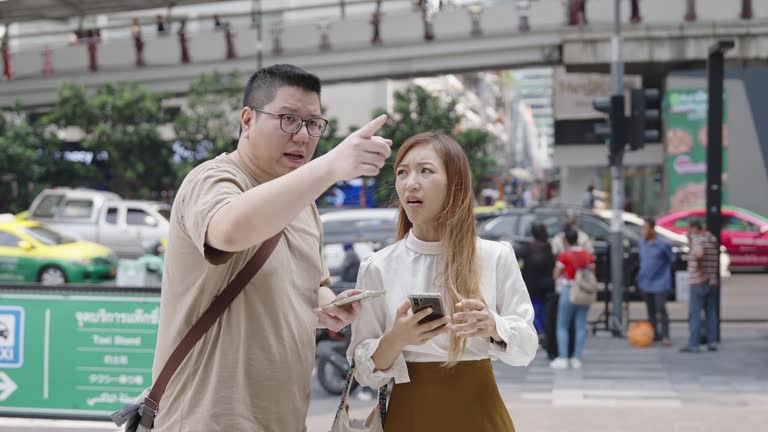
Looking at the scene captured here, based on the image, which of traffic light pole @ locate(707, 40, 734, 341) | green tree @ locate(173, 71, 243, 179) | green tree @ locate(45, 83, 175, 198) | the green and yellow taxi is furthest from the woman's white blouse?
green tree @ locate(45, 83, 175, 198)

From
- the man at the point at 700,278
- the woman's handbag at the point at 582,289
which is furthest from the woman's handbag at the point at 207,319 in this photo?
the man at the point at 700,278

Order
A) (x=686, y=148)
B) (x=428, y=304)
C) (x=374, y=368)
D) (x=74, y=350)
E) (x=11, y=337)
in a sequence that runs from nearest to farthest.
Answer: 1. (x=428, y=304)
2. (x=374, y=368)
3. (x=74, y=350)
4. (x=11, y=337)
5. (x=686, y=148)

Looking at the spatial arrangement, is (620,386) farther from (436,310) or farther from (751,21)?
(751,21)

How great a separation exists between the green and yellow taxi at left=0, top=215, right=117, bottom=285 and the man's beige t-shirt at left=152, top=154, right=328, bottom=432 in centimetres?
1664

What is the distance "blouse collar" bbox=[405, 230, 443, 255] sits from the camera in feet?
9.74

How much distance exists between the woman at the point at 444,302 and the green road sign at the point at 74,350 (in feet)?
12.7

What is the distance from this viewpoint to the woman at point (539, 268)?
11.5 m

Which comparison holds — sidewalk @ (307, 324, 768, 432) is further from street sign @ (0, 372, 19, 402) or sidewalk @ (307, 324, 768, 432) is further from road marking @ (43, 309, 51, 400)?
street sign @ (0, 372, 19, 402)

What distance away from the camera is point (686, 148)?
28.5 meters

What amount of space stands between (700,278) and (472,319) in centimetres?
972

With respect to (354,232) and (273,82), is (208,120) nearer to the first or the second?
(354,232)

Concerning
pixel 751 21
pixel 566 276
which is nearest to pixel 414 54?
pixel 751 21

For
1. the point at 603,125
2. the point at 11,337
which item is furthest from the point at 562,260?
the point at 11,337

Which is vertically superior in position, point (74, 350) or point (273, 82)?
point (273, 82)
